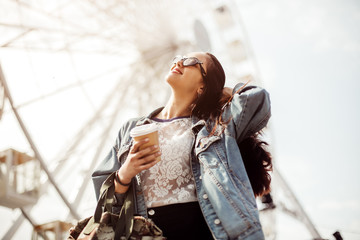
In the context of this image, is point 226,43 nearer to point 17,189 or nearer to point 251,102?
point 17,189

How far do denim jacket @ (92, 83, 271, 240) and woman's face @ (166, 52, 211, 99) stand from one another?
10.5 inches

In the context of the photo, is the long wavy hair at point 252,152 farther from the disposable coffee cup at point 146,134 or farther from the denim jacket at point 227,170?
the disposable coffee cup at point 146,134

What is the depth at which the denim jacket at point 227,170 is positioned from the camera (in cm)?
117

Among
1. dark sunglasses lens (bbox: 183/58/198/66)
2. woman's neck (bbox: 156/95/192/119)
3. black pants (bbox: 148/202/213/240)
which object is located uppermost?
dark sunglasses lens (bbox: 183/58/198/66)

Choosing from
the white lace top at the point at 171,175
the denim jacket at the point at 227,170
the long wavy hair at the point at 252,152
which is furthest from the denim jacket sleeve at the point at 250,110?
the white lace top at the point at 171,175

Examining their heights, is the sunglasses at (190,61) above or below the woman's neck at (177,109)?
above

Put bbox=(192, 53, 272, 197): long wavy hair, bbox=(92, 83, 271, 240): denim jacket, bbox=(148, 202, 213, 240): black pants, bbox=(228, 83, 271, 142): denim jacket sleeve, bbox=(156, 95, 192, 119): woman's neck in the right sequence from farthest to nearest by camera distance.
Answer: bbox=(156, 95, 192, 119): woman's neck < bbox=(192, 53, 272, 197): long wavy hair < bbox=(228, 83, 271, 142): denim jacket sleeve < bbox=(148, 202, 213, 240): black pants < bbox=(92, 83, 271, 240): denim jacket

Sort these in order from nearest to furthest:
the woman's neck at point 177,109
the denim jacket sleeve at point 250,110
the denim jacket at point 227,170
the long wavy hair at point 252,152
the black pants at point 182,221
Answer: the denim jacket at point 227,170 < the black pants at point 182,221 < the denim jacket sleeve at point 250,110 < the long wavy hair at point 252,152 < the woman's neck at point 177,109

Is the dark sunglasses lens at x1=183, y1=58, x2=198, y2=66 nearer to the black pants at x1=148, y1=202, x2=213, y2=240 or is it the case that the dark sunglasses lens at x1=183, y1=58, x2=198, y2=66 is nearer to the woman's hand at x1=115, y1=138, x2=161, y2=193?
the woman's hand at x1=115, y1=138, x2=161, y2=193

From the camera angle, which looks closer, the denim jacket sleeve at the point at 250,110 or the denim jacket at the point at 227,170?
the denim jacket at the point at 227,170

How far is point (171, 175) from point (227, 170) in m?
0.31

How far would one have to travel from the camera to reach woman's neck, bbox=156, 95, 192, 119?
70.7 inches

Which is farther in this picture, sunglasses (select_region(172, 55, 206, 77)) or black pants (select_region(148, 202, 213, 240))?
sunglasses (select_region(172, 55, 206, 77))

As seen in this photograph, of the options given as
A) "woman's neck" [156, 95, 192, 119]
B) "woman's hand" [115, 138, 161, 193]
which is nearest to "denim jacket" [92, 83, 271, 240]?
"woman's neck" [156, 95, 192, 119]
